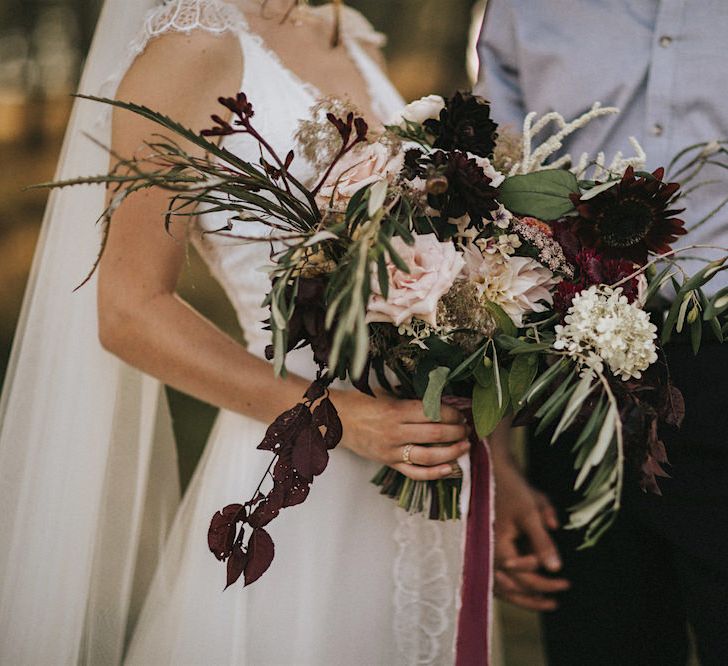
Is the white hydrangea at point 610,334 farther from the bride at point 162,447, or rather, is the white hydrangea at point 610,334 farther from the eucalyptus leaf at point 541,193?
the bride at point 162,447

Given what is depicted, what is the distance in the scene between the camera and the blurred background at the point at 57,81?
4.55m

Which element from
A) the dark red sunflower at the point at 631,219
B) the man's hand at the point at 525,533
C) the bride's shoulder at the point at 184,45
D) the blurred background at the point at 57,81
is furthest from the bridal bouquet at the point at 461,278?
the blurred background at the point at 57,81

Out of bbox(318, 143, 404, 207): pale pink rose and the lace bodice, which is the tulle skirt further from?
bbox(318, 143, 404, 207): pale pink rose

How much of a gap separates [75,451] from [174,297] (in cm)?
41

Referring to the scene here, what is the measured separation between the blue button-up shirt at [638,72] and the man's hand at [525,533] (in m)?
0.68

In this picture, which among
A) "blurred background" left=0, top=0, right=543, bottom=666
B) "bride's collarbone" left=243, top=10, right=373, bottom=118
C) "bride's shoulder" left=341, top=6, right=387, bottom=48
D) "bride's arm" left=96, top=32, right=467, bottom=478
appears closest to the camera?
"bride's arm" left=96, top=32, right=467, bottom=478

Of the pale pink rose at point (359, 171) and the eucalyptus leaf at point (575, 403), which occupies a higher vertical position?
the pale pink rose at point (359, 171)

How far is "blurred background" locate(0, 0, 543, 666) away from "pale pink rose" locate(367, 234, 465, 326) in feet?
11.2

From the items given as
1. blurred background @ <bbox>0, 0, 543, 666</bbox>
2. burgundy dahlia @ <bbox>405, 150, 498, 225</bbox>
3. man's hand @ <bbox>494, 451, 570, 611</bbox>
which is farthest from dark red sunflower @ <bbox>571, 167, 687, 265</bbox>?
blurred background @ <bbox>0, 0, 543, 666</bbox>

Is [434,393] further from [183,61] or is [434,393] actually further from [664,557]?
[664,557]

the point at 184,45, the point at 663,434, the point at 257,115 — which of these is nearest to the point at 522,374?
the point at 663,434

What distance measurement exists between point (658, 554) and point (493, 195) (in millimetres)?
1121

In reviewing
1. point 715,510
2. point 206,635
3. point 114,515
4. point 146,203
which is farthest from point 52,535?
point 715,510

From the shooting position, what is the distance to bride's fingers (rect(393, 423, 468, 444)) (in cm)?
136
